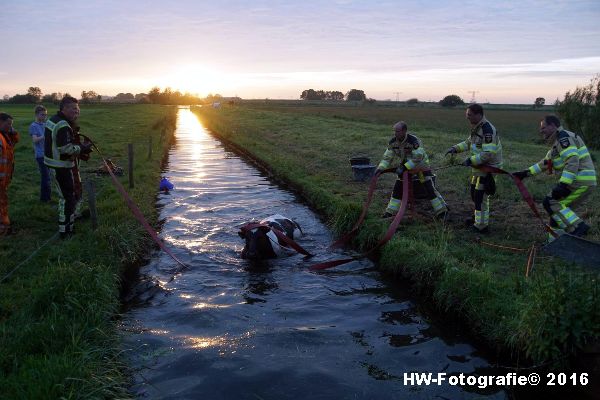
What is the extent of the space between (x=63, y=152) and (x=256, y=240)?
12.5ft

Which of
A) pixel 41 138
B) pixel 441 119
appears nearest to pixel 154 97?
pixel 441 119

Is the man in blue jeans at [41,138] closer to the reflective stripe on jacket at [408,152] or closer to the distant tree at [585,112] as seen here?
the reflective stripe on jacket at [408,152]

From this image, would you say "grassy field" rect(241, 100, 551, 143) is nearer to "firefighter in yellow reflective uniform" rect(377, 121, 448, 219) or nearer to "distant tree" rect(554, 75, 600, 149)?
"distant tree" rect(554, 75, 600, 149)

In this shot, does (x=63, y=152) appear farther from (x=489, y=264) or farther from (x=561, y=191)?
(x=561, y=191)

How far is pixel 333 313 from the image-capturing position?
6738 mm

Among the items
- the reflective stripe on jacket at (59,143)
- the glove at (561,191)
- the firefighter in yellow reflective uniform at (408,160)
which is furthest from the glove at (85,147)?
the glove at (561,191)

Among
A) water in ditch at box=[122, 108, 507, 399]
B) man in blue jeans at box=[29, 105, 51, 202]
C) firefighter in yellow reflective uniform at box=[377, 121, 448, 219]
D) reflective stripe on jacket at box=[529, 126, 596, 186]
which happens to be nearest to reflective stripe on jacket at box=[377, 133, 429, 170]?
firefighter in yellow reflective uniform at box=[377, 121, 448, 219]

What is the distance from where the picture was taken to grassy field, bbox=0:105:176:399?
427 centimetres

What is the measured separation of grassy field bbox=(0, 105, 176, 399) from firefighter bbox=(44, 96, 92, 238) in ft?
1.48

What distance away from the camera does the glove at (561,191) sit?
750 centimetres

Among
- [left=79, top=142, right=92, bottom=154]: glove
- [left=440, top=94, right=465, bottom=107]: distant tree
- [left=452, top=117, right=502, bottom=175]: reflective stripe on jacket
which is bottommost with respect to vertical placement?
[left=79, top=142, right=92, bottom=154]: glove

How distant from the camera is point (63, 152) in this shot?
834cm

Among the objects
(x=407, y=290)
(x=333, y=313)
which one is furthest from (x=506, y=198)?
(x=333, y=313)

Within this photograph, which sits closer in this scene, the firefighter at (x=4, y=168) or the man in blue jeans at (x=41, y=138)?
the firefighter at (x=4, y=168)
